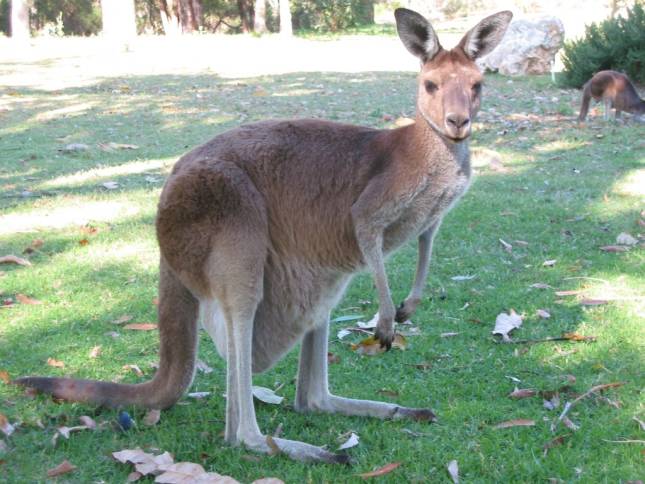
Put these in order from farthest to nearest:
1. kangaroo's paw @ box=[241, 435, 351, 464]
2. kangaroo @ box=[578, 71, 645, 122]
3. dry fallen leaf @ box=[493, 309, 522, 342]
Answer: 1. kangaroo @ box=[578, 71, 645, 122]
2. dry fallen leaf @ box=[493, 309, 522, 342]
3. kangaroo's paw @ box=[241, 435, 351, 464]

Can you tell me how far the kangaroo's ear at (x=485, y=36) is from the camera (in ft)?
9.46

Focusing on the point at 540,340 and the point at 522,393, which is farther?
the point at 540,340

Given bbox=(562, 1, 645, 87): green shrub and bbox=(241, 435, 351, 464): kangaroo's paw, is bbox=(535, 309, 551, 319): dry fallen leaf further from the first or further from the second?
bbox=(562, 1, 645, 87): green shrub

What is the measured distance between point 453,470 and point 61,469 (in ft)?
4.17

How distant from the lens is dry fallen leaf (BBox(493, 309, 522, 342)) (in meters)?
3.85

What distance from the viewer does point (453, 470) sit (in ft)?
8.71

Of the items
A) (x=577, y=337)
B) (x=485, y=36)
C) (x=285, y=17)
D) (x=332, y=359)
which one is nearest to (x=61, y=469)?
(x=332, y=359)

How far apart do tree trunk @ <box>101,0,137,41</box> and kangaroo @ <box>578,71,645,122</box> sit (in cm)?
1218

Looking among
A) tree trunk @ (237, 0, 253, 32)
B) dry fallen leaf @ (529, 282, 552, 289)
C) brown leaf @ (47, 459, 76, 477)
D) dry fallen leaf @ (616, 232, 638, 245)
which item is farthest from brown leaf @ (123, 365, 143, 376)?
tree trunk @ (237, 0, 253, 32)

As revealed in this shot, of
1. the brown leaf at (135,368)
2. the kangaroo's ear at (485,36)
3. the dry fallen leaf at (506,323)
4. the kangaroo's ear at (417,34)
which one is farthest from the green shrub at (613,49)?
the brown leaf at (135,368)

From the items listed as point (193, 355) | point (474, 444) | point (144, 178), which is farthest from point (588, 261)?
point (144, 178)

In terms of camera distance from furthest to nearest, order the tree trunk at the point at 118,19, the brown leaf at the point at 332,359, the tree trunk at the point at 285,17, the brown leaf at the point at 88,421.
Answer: the tree trunk at the point at 285,17 → the tree trunk at the point at 118,19 → the brown leaf at the point at 332,359 → the brown leaf at the point at 88,421

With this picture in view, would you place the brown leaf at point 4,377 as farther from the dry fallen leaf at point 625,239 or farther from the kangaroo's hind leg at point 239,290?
the dry fallen leaf at point 625,239

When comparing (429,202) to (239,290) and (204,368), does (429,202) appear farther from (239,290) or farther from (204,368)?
(204,368)
